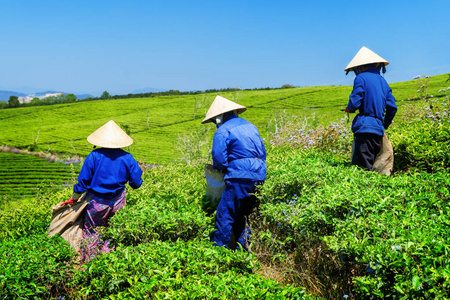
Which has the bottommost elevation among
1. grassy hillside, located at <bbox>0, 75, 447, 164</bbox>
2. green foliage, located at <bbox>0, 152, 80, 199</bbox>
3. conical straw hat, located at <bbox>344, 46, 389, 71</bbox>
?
green foliage, located at <bbox>0, 152, 80, 199</bbox>

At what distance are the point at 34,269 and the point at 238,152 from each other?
266 centimetres

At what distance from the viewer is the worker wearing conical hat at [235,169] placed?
4457 mm

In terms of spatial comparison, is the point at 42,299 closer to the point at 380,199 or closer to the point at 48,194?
the point at 380,199

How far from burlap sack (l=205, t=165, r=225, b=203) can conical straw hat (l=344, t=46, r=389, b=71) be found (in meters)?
2.72

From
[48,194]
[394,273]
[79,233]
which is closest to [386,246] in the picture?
[394,273]

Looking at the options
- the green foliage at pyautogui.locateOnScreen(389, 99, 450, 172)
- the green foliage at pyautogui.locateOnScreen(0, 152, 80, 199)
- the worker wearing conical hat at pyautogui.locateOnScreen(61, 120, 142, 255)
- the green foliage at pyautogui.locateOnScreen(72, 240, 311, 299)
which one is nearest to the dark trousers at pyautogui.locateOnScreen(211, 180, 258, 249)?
the green foliage at pyautogui.locateOnScreen(72, 240, 311, 299)

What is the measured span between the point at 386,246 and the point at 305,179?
6.83 ft

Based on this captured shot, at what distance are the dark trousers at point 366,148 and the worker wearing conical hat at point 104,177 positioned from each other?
333 cm

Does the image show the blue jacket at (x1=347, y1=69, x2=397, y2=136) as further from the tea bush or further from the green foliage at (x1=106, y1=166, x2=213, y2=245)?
the green foliage at (x1=106, y1=166, x2=213, y2=245)

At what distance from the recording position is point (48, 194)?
→ 316 inches

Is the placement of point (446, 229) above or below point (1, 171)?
above

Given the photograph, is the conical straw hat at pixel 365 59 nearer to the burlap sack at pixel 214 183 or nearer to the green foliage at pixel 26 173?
the burlap sack at pixel 214 183

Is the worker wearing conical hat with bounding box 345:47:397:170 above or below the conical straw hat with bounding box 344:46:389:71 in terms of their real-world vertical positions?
below

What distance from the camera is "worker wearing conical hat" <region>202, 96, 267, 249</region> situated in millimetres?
4457
